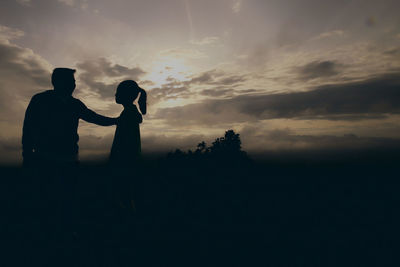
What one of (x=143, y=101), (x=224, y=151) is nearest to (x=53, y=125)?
(x=143, y=101)

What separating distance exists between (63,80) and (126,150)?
2093 millimetres

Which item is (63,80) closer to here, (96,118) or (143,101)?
(96,118)

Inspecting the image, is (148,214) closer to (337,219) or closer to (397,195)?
(337,219)

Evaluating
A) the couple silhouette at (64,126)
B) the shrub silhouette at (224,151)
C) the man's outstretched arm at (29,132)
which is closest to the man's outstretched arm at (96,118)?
the couple silhouette at (64,126)

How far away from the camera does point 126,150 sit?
598 cm

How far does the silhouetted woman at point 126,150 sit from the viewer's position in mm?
5949

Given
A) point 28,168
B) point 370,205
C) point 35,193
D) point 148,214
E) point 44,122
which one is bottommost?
point 370,205

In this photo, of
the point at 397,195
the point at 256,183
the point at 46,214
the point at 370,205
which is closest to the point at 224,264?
the point at 46,214

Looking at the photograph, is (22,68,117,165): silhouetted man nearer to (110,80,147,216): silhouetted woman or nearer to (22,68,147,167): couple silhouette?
(22,68,147,167): couple silhouette

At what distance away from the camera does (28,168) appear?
17.4ft

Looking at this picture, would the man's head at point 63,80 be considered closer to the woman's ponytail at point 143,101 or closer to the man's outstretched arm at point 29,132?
the man's outstretched arm at point 29,132

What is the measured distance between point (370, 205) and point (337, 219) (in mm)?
3108

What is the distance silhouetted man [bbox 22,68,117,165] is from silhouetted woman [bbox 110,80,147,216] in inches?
37.6

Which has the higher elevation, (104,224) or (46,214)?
(46,214)
